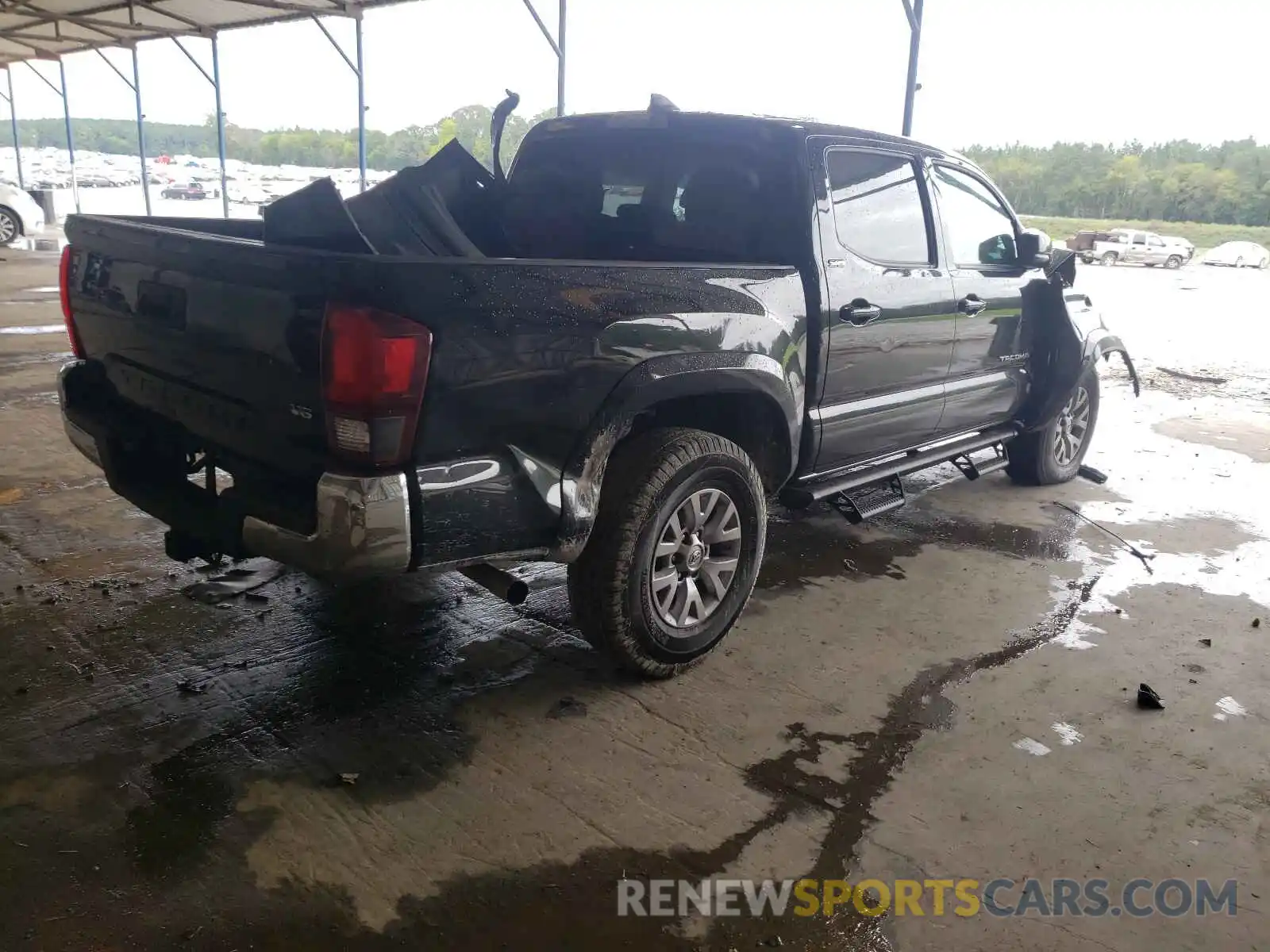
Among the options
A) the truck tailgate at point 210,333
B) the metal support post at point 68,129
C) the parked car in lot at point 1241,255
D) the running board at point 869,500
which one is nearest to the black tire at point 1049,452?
the running board at point 869,500

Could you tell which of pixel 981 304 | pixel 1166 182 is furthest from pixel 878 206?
pixel 1166 182

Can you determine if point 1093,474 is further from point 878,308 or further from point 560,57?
point 560,57

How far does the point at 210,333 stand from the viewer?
260 centimetres

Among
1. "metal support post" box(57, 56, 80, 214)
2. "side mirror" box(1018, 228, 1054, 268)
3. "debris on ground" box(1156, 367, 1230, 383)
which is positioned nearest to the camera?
"side mirror" box(1018, 228, 1054, 268)

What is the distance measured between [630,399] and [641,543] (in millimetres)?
490

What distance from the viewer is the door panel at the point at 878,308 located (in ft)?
11.9

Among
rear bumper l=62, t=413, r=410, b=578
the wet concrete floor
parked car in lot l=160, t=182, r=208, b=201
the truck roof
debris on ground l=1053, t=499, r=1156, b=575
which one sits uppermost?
parked car in lot l=160, t=182, r=208, b=201

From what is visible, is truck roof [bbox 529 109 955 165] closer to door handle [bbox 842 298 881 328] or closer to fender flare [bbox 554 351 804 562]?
door handle [bbox 842 298 881 328]

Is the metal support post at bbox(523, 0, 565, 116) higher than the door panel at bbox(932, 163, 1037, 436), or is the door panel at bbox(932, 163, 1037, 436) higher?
the metal support post at bbox(523, 0, 565, 116)

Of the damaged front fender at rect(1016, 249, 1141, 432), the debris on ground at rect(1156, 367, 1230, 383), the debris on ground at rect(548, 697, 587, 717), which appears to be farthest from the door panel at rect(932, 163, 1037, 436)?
the debris on ground at rect(1156, 367, 1230, 383)

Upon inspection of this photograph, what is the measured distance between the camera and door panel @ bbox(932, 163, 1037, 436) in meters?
4.52

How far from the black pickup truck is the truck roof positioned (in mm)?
13

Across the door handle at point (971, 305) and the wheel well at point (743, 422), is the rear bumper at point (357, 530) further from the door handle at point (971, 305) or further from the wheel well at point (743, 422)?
the door handle at point (971, 305)

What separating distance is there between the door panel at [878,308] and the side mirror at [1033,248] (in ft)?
2.99
